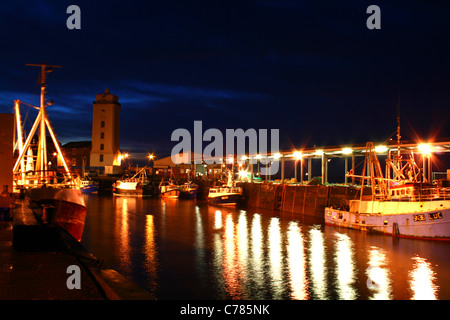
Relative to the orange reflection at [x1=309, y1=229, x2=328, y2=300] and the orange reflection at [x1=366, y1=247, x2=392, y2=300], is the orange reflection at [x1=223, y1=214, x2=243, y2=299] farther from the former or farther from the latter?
the orange reflection at [x1=366, y1=247, x2=392, y2=300]

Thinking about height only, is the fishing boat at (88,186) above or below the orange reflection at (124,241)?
above

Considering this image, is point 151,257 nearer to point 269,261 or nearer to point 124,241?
point 124,241

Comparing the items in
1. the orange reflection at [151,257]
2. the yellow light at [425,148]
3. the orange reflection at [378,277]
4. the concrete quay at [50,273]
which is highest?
the yellow light at [425,148]

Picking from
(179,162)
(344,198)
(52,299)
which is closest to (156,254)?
(52,299)

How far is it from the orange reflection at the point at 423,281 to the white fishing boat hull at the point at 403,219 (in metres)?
6.53

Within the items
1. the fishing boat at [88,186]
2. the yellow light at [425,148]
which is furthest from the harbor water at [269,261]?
the fishing boat at [88,186]

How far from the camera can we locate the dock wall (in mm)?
47438

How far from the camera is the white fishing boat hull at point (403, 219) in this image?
30.2m

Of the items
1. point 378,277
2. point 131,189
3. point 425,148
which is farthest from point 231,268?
point 131,189

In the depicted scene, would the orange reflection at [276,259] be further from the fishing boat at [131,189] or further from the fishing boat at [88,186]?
the fishing boat at [88,186]

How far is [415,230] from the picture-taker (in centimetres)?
3134

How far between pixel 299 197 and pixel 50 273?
46.4 meters

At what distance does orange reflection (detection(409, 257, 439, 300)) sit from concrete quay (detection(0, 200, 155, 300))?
13623mm

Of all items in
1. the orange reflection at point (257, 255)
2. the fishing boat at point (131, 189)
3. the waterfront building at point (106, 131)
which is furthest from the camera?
the waterfront building at point (106, 131)
